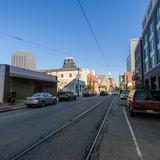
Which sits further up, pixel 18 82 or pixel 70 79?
pixel 70 79

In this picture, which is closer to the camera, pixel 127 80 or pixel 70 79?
pixel 70 79

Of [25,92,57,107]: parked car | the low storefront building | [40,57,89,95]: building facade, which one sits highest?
[40,57,89,95]: building facade

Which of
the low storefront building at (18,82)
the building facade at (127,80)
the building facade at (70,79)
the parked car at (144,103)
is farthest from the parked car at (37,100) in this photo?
the building facade at (127,80)

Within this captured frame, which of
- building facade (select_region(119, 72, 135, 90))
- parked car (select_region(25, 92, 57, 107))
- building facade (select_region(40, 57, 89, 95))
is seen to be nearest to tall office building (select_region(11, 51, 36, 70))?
parked car (select_region(25, 92, 57, 107))

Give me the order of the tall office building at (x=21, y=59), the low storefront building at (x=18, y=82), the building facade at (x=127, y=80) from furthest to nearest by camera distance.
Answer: the building facade at (x=127, y=80), the tall office building at (x=21, y=59), the low storefront building at (x=18, y=82)

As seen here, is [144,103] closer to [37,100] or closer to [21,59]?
[37,100]

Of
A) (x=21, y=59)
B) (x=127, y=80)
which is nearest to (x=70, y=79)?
(x=21, y=59)

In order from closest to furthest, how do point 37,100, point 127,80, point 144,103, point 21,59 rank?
point 144,103, point 37,100, point 21,59, point 127,80

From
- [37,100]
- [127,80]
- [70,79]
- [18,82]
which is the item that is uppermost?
[127,80]

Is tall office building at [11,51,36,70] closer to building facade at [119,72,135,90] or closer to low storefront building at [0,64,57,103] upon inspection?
low storefront building at [0,64,57,103]

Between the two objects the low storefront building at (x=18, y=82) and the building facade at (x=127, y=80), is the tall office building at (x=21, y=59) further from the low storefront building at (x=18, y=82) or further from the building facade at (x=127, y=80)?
the building facade at (x=127, y=80)

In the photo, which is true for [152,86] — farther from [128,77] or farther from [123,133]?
[128,77]

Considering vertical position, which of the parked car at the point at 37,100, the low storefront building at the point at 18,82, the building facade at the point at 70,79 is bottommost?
the parked car at the point at 37,100

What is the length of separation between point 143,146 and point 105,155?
64.1 inches
